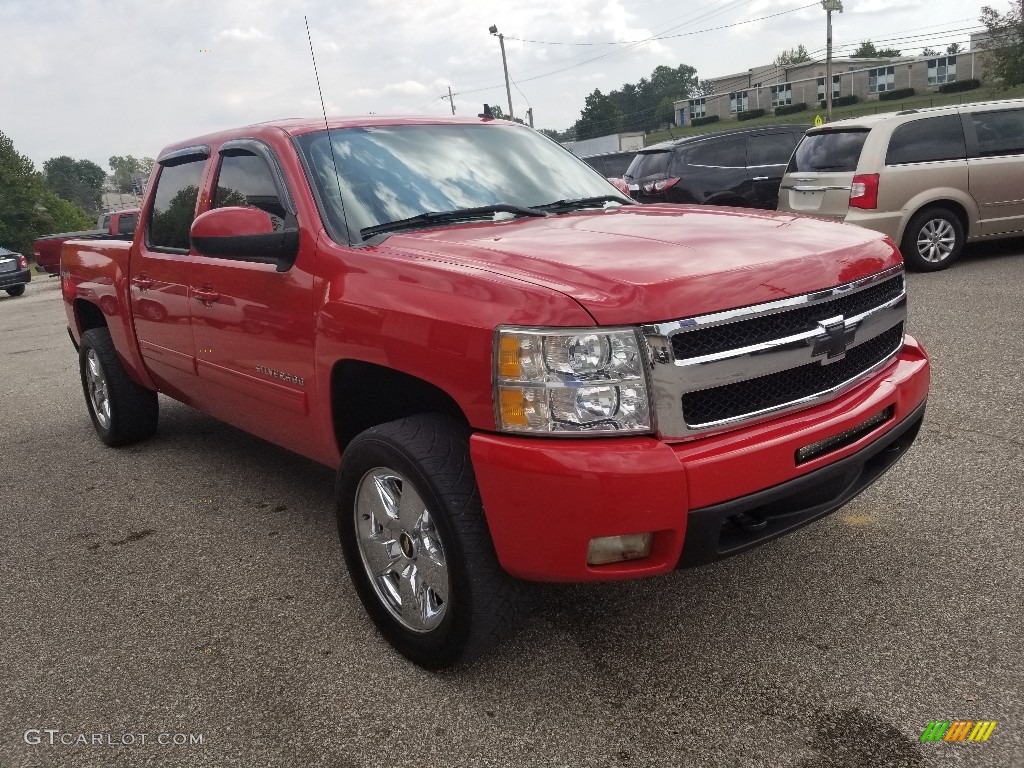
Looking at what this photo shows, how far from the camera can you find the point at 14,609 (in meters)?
3.41

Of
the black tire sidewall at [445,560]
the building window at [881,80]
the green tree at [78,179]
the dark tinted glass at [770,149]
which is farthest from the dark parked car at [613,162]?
the green tree at [78,179]

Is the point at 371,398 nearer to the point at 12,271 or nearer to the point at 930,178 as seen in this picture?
the point at 930,178

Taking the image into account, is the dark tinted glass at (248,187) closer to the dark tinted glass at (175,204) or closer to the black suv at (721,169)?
the dark tinted glass at (175,204)

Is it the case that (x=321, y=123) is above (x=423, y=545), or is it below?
above

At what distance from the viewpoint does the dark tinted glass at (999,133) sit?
9.22m

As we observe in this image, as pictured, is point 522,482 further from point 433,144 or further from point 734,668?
point 433,144

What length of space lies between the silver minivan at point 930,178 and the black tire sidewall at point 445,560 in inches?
293

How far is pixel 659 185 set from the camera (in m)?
12.2

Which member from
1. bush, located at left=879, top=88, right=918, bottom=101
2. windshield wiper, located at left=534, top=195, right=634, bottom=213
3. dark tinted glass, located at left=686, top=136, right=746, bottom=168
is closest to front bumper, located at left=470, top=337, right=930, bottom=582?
windshield wiper, located at left=534, top=195, right=634, bottom=213

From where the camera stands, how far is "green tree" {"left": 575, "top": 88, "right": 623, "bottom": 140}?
9462 centimetres

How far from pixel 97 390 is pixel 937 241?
8115 mm

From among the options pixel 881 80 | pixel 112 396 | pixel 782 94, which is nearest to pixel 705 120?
pixel 782 94

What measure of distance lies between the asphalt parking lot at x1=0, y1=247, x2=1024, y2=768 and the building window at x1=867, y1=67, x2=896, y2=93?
9322 centimetres

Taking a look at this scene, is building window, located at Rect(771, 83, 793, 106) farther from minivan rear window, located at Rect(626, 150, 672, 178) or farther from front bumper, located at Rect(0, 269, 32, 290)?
minivan rear window, located at Rect(626, 150, 672, 178)
